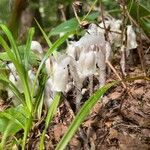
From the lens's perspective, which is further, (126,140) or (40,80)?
(40,80)

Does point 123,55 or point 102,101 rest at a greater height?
point 123,55

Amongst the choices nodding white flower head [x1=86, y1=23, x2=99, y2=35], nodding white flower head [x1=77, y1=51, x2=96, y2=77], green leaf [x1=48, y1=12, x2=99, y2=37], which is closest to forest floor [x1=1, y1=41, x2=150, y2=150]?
nodding white flower head [x1=77, y1=51, x2=96, y2=77]

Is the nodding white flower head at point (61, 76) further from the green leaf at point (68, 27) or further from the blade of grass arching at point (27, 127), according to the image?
the green leaf at point (68, 27)

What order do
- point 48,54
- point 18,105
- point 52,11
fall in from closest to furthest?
point 48,54, point 18,105, point 52,11

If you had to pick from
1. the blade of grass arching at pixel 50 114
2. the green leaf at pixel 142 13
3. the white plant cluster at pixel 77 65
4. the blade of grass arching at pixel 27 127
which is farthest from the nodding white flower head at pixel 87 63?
the green leaf at pixel 142 13

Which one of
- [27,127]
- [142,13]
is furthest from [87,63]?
[142,13]

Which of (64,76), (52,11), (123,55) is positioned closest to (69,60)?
(64,76)

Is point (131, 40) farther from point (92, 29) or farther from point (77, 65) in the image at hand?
point (77, 65)

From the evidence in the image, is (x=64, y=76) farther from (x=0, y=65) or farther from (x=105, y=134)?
(x=0, y=65)

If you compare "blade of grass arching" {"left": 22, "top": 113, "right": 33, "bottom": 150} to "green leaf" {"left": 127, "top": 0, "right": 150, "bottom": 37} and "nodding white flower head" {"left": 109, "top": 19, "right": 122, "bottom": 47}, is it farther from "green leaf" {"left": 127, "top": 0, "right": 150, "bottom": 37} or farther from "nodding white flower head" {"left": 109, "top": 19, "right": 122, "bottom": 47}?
"green leaf" {"left": 127, "top": 0, "right": 150, "bottom": 37}
